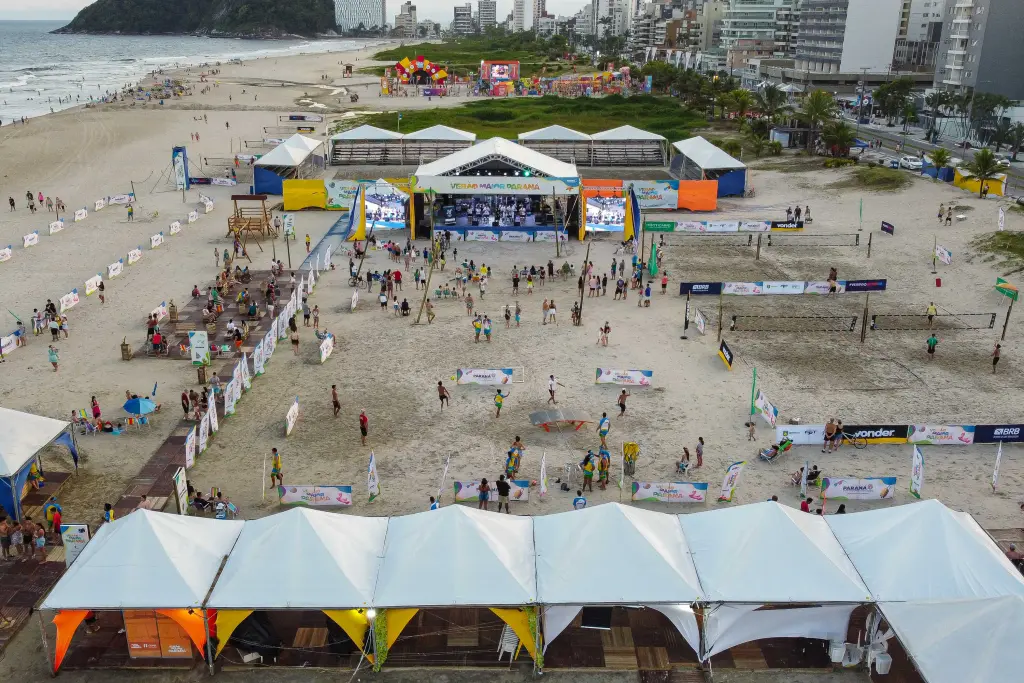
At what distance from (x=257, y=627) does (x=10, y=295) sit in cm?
2669

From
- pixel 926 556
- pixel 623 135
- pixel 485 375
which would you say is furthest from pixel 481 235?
pixel 926 556

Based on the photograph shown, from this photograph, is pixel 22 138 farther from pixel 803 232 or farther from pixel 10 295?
pixel 803 232

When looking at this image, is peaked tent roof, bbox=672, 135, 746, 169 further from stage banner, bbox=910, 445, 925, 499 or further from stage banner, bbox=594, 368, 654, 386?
stage banner, bbox=910, 445, 925, 499

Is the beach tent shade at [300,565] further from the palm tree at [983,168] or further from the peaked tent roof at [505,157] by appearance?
the palm tree at [983,168]

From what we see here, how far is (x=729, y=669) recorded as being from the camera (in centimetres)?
1457

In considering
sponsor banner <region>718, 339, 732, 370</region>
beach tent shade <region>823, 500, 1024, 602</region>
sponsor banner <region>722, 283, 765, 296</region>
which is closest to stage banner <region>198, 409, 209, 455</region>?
beach tent shade <region>823, 500, 1024, 602</region>

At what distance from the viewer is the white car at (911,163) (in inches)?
2505

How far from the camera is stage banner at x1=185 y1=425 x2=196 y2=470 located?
21.0 m

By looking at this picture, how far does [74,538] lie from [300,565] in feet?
17.5

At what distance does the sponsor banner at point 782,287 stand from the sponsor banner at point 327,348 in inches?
710

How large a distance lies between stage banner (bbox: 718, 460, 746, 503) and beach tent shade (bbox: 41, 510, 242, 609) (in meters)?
10.6

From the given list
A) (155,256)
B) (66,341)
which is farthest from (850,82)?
(66,341)

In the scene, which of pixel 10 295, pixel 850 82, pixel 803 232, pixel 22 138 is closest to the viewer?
pixel 10 295

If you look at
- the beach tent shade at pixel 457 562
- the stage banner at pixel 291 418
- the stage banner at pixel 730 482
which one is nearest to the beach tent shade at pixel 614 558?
the beach tent shade at pixel 457 562
